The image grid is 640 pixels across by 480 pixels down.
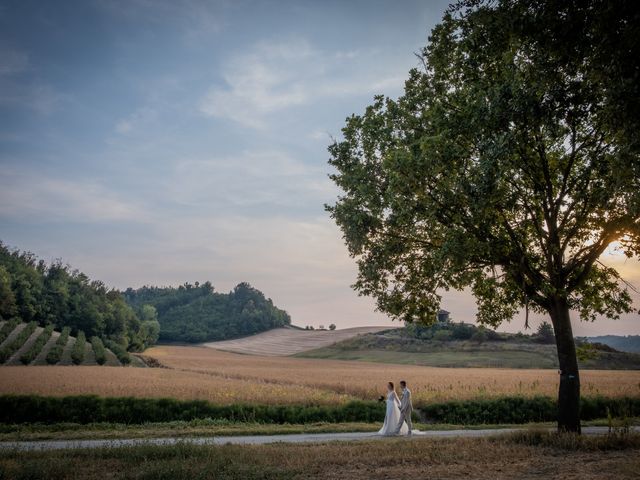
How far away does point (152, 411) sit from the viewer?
79.2ft

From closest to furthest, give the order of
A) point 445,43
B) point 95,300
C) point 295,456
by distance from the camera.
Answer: point 295,456 → point 445,43 → point 95,300

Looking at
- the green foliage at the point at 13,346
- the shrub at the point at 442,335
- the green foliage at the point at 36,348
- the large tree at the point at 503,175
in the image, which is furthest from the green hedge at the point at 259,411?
the shrub at the point at 442,335

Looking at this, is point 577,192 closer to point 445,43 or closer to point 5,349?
point 445,43

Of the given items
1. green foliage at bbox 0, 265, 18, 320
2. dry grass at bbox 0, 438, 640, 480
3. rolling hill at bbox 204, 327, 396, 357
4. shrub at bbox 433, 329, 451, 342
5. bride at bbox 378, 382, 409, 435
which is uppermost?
green foliage at bbox 0, 265, 18, 320

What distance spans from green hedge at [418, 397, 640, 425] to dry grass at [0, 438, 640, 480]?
12460 millimetres

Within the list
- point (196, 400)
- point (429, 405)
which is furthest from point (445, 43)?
point (196, 400)

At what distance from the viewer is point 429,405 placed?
1041 inches

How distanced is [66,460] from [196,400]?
14.4 metres

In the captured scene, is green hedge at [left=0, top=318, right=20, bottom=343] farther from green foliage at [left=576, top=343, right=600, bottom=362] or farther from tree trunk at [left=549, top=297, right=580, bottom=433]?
green foliage at [left=576, top=343, right=600, bottom=362]

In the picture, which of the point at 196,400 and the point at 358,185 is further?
the point at 196,400

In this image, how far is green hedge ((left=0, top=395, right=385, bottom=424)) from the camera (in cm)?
2347

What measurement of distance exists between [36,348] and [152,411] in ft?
187

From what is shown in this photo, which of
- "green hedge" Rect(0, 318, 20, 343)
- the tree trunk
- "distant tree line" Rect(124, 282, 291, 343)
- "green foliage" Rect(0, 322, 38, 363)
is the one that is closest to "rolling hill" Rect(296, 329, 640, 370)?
"distant tree line" Rect(124, 282, 291, 343)

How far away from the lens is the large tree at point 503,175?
11.5m
